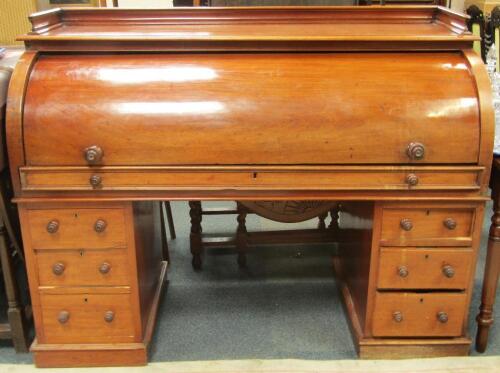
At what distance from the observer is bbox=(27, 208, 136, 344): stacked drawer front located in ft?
6.34

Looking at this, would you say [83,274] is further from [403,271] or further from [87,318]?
[403,271]

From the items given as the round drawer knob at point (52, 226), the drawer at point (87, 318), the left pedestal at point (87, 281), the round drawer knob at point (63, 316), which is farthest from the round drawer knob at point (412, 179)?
the round drawer knob at point (63, 316)

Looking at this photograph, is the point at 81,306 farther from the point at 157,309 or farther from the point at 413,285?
the point at 413,285

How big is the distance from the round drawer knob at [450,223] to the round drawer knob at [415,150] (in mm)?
281

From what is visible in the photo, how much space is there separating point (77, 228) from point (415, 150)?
3.88ft

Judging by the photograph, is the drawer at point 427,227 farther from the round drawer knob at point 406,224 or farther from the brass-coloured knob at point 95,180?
the brass-coloured knob at point 95,180

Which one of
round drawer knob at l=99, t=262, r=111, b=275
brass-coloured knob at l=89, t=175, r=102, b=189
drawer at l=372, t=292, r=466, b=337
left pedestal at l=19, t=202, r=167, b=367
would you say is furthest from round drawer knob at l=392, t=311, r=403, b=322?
brass-coloured knob at l=89, t=175, r=102, b=189

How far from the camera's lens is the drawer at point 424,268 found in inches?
78.8

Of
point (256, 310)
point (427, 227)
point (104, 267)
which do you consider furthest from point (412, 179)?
point (104, 267)

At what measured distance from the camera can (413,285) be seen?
80.7 inches

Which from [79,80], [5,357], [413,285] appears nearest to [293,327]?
[413,285]

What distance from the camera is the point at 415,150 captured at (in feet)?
5.91

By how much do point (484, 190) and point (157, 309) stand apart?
143cm

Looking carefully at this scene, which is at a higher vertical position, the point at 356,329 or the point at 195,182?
the point at 195,182
